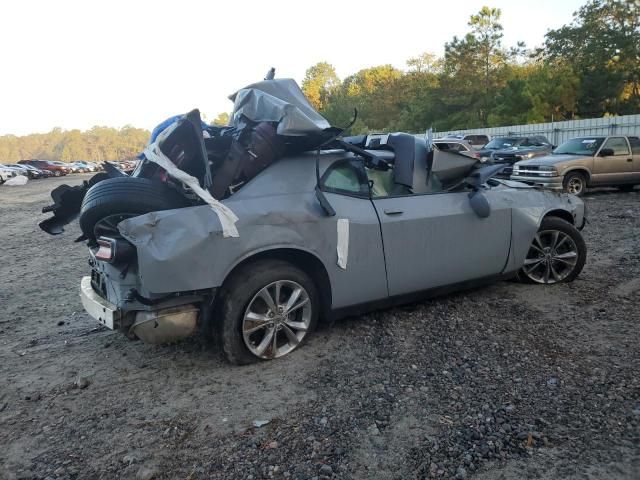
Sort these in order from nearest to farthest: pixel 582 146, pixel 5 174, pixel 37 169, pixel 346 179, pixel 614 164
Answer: pixel 346 179 → pixel 614 164 → pixel 582 146 → pixel 5 174 → pixel 37 169

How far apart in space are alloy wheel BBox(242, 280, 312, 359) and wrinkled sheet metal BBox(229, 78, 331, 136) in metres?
1.21

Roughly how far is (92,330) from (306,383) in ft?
7.73

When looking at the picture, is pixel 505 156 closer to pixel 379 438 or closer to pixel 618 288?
pixel 618 288

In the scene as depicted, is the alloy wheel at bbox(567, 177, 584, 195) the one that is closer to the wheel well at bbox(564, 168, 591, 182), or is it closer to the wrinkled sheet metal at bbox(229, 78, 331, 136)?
the wheel well at bbox(564, 168, 591, 182)

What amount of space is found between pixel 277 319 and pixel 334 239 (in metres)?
0.75

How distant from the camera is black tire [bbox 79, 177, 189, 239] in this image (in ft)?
11.5

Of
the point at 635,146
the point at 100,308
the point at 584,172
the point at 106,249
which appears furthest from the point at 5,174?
the point at 106,249

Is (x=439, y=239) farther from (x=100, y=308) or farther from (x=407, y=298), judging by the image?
(x=100, y=308)

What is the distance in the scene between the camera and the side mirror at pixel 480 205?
446 centimetres

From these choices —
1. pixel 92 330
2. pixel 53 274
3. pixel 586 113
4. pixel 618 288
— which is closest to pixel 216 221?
pixel 92 330

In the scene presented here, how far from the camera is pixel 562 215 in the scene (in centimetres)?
536

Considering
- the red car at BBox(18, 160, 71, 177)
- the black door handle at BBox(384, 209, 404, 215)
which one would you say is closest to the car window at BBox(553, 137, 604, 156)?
the black door handle at BBox(384, 209, 404, 215)

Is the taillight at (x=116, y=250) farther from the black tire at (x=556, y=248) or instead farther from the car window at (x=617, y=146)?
the car window at (x=617, y=146)

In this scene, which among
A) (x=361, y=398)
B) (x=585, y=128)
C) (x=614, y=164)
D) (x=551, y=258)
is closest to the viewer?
(x=361, y=398)
